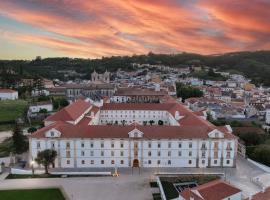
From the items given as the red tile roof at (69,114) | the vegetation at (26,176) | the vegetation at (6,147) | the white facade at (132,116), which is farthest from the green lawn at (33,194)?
the white facade at (132,116)

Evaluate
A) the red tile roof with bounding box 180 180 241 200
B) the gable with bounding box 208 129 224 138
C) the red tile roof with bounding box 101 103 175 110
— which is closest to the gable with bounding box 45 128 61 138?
the red tile roof with bounding box 180 180 241 200

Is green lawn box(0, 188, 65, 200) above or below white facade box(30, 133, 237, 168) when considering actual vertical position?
below

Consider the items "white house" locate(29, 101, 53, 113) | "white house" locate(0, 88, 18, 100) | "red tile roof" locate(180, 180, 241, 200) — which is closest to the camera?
"red tile roof" locate(180, 180, 241, 200)

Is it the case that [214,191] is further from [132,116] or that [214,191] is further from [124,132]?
[132,116]

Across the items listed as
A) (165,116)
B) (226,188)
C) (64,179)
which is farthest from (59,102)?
(226,188)

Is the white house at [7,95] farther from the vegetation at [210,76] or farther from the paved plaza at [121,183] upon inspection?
the vegetation at [210,76]

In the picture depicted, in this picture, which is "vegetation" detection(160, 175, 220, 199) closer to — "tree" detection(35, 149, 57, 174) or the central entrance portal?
the central entrance portal
